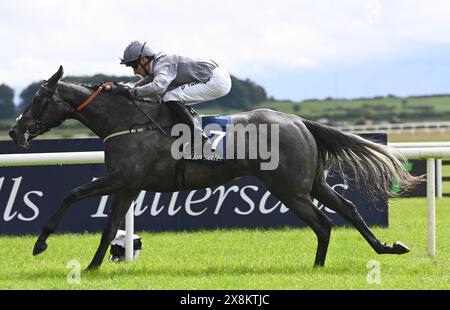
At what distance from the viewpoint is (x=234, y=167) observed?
701 centimetres

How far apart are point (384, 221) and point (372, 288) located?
187 inches

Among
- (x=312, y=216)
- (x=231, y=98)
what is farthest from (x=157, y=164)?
(x=231, y=98)

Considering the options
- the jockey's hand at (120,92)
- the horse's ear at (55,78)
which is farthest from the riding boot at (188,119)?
the horse's ear at (55,78)

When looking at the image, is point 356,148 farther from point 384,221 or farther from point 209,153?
point 384,221

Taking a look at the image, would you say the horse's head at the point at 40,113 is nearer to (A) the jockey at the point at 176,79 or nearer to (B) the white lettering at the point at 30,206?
(A) the jockey at the point at 176,79

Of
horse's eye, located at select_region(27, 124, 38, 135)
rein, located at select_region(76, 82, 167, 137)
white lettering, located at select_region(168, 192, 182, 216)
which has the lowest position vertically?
white lettering, located at select_region(168, 192, 182, 216)

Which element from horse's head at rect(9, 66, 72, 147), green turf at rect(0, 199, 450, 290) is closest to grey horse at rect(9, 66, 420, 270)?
horse's head at rect(9, 66, 72, 147)

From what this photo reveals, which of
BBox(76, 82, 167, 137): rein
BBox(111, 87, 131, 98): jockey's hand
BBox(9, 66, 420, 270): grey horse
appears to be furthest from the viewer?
BBox(111, 87, 131, 98): jockey's hand

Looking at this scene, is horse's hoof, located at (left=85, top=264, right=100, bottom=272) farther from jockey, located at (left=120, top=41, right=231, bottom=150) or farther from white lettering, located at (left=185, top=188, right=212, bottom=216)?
white lettering, located at (left=185, top=188, right=212, bottom=216)

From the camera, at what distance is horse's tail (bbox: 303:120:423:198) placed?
23.6 feet

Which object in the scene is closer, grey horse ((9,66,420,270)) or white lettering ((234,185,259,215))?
grey horse ((9,66,420,270))

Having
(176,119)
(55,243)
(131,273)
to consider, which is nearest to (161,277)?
(131,273)

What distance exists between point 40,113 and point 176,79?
110cm

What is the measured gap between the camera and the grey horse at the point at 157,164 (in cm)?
689
